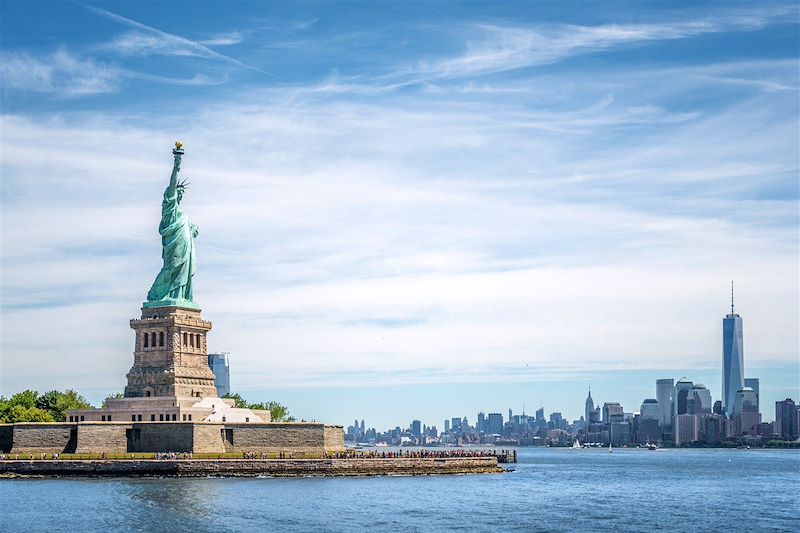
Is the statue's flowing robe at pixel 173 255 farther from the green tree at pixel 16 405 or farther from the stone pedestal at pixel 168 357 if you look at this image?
the green tree at pixel 16 405

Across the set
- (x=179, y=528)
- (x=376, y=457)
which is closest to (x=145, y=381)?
(x=376, y=457)

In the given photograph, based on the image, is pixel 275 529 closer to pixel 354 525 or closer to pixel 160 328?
pixel 354 525

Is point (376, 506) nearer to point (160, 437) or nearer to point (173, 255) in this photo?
point (160, 437)

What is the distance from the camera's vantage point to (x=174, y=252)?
4722 inches

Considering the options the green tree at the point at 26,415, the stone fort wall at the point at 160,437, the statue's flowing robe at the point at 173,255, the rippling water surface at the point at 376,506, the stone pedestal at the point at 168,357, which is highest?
the statue's flowing robe at the point at 173,255

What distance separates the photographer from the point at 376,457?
117500 millimetres

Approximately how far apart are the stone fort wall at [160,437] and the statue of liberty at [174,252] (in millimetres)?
14627

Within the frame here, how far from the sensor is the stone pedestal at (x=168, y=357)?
115562mm

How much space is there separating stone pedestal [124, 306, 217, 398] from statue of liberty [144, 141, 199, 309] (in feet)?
Answer: 5.18

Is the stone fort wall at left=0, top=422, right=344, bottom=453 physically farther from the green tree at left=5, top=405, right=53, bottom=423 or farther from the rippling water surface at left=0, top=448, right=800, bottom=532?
the green tree at left=5, top=405, right=53, bottom=423

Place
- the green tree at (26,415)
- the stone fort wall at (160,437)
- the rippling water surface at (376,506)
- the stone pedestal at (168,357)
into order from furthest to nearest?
the green tree at (26,415) < the stone pedestal at (168,357) < the stone fort wall at (160,437) < the rippling water surface at (376,506)

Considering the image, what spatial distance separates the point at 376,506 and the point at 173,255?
45.0 m

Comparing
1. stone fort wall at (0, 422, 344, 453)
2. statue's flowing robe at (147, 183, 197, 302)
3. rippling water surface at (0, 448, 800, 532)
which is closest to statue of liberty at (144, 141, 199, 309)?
statue's flowing robe at (147, 183, 197, 302)

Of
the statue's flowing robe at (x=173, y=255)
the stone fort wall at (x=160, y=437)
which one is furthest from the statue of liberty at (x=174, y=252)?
the stone fort wall at (x=160, y=437)
